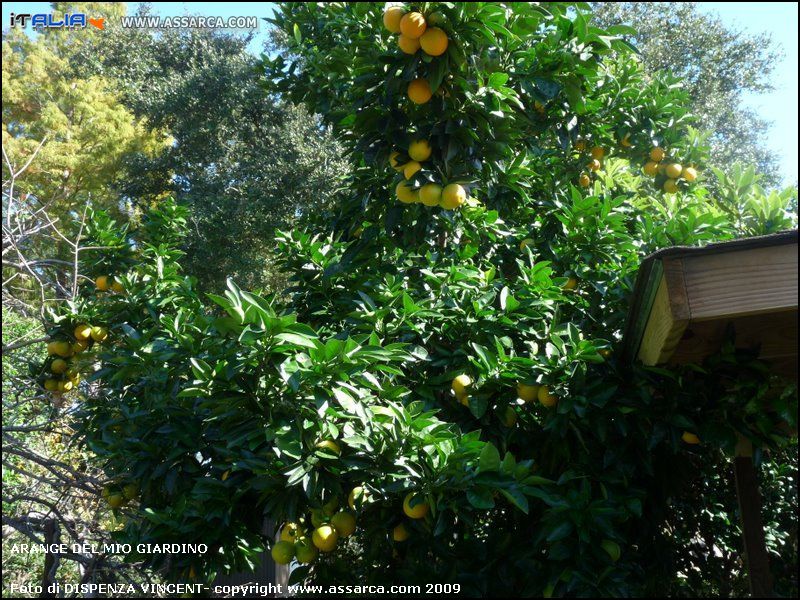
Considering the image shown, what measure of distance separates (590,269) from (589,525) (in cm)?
127

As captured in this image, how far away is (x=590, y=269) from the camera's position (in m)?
3.11

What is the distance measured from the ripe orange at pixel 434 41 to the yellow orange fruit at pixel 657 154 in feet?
5.91

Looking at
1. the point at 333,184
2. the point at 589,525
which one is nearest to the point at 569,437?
the point at 589,525

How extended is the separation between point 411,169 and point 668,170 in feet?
6.05

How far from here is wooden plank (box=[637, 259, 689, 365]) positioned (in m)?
1.50

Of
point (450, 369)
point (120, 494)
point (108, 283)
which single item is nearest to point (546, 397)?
point (450, 369)

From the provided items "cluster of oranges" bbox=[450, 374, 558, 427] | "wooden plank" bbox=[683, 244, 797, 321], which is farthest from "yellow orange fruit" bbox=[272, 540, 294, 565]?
"wooden plank" bbox=[683, 244, 797, 321]

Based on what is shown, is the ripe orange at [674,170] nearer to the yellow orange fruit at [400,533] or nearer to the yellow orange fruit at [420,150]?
the yellow orange fruit at [420,150]

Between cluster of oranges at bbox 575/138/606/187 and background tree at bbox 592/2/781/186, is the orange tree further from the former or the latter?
background tree at bbox 592/2/781/186

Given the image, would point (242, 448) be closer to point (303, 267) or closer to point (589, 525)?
point (589, 525)

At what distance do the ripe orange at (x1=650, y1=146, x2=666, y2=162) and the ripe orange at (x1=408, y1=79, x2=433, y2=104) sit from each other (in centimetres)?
173

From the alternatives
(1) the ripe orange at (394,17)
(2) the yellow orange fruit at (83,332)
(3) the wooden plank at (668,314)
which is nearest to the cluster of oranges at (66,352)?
(2) the yellow orange fruit at (83,332)

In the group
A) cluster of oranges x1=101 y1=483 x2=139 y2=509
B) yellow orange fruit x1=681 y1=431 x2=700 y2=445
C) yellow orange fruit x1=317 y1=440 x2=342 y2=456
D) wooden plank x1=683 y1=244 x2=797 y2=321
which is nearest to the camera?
wooden plank x1=683 y1=244 x2=797 y2=321

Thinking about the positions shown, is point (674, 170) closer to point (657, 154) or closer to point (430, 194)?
point (657, 154)
